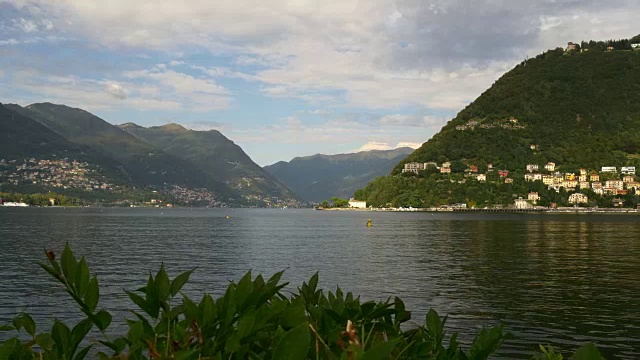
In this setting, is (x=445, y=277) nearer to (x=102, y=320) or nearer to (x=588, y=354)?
(x=102, y=320)

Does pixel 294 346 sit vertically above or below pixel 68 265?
below

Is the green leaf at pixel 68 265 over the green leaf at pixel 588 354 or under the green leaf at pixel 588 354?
over

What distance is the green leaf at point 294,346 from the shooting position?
202 centimetres

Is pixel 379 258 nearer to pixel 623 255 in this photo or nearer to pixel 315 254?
pixel 315 254

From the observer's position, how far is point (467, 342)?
21.7 meters

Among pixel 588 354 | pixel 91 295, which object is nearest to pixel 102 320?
pixel 91 295

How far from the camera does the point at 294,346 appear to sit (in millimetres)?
2031

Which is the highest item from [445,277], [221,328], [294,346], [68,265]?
[68,265]

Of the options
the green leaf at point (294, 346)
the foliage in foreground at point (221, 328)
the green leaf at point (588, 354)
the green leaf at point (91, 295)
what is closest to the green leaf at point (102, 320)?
the foliage in foreground at point (221, 328)

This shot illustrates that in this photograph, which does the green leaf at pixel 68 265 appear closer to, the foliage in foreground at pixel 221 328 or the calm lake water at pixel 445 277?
the foliage in foreground at pixel 221 328

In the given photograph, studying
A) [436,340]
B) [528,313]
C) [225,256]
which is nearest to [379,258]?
[225,256]

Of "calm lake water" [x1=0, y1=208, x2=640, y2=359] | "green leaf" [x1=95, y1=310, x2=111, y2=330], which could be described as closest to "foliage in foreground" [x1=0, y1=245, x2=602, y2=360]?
"green leaf" [x1=95, y1=310, x2=111, y2=330]

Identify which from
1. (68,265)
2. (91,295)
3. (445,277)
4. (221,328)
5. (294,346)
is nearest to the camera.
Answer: (294,346)

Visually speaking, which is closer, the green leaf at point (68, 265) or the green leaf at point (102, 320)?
the green leaf at point (68, 265)
